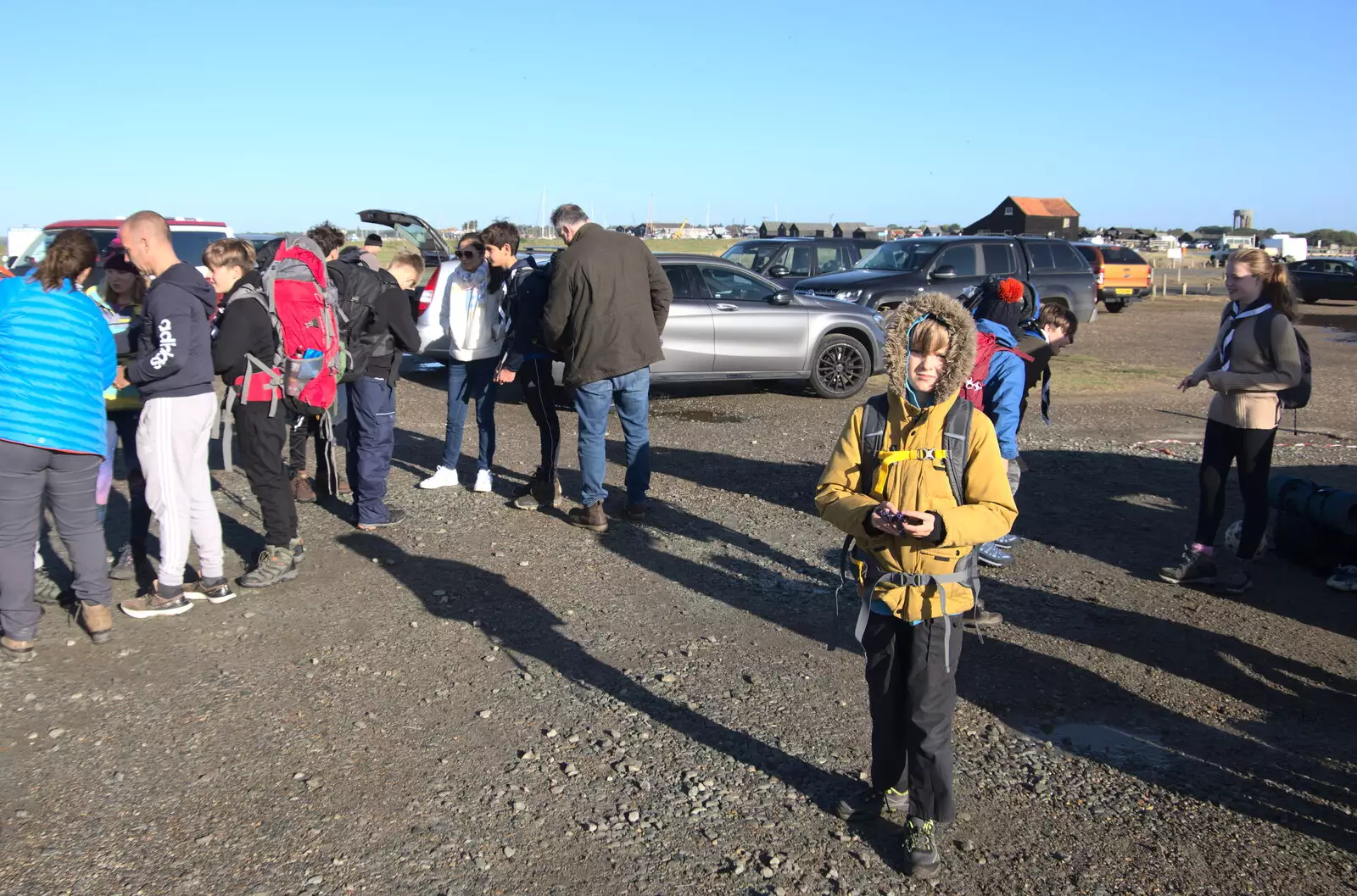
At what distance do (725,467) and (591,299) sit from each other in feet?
8.06

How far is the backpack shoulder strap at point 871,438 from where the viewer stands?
327cm

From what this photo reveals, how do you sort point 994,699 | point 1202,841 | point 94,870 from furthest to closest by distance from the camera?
point 994,699 → point 1202,841 → point 94,870

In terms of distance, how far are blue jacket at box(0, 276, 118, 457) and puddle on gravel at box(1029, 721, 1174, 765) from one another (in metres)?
4.30

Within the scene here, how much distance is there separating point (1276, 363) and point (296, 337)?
5248 millimetres

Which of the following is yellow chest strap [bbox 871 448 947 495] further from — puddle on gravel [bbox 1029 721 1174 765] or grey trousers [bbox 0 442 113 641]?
grey trousers [bbox 0 442 113 641]

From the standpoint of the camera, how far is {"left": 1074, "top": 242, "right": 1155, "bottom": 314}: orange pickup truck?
2569cm

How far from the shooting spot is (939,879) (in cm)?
321

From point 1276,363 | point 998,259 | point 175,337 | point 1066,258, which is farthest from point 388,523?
point 1066,258

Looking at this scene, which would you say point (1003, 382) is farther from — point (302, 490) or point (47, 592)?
point (47, 592)

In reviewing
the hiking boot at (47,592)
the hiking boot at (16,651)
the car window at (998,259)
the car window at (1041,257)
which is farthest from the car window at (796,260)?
the hiking boot at (16,651)

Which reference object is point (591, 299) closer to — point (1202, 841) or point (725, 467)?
point (725, 467)

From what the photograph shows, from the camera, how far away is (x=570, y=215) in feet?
22.0

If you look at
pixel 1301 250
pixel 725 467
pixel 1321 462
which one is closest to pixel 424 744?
pixel 725 467

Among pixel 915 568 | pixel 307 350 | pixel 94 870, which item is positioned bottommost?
pixel 94 870
